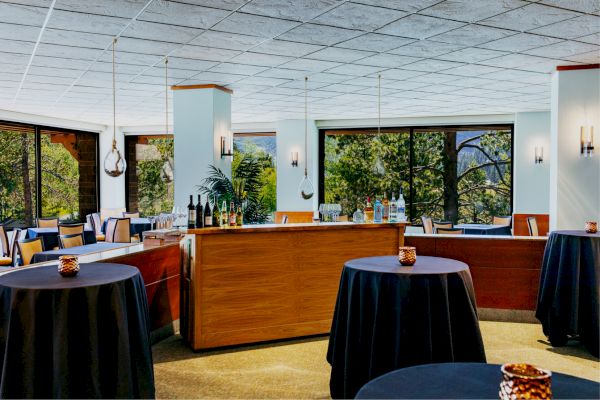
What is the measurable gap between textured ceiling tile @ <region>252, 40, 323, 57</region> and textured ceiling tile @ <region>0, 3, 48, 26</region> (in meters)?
2.16

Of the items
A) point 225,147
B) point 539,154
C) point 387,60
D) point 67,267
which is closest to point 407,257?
point 67,267

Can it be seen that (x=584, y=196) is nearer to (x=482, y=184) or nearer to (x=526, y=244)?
(x=526, y=244)

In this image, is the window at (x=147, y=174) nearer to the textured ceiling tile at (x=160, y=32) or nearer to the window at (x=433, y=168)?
the window at (x=433, y=168)

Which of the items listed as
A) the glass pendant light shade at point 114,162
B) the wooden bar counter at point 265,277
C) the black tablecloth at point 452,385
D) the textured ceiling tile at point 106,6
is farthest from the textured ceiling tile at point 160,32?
the black tablecloth at point 452,385

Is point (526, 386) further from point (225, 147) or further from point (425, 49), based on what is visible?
point (225, 147)

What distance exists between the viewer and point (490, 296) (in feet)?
19.1

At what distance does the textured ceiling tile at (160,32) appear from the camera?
5.04 m

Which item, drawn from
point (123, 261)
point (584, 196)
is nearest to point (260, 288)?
point (123, 261)

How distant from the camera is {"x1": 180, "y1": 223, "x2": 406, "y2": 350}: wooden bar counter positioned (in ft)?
15.3

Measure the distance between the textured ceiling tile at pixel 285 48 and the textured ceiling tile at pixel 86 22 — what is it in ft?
4.95

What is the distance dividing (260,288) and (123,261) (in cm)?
123

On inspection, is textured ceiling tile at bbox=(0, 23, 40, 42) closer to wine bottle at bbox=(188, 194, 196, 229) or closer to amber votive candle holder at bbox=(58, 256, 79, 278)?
wine bottle at bbox=(188, 194, 196, 229)

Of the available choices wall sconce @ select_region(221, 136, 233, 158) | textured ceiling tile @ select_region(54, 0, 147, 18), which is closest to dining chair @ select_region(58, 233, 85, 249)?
wall sconce @ select_region(221, 136, 233, 158)

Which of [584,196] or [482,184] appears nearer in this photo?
[584,196]
